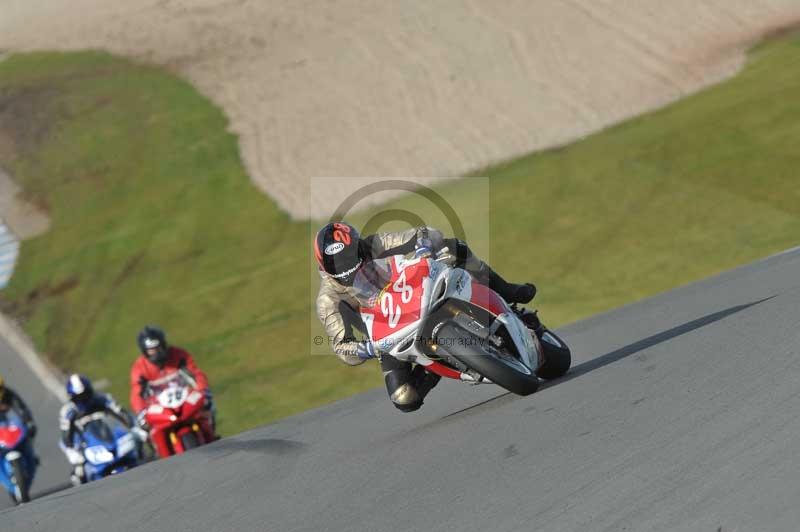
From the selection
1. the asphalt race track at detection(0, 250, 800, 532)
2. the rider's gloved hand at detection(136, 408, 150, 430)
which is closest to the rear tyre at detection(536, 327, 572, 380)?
the asphalt race track at detection(0, 250, 800, 532)

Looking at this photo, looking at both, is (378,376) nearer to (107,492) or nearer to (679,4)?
(107,492)

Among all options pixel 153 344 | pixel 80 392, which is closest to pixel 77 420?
pixel 80 392

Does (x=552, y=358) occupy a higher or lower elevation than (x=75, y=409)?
higher

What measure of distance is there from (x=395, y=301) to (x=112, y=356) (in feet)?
39.9

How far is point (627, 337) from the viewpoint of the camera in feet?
30.8

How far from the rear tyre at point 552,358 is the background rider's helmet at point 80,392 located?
568 cm

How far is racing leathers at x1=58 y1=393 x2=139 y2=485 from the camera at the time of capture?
35.8 ft

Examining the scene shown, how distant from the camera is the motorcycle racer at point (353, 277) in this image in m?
6.86

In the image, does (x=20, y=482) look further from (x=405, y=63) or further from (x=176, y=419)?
(x=405, y=63)

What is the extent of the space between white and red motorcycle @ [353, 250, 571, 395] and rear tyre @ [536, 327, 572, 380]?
1.26 ft

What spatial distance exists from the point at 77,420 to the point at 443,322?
609cm

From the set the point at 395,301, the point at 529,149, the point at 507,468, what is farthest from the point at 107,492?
the point at 529,149

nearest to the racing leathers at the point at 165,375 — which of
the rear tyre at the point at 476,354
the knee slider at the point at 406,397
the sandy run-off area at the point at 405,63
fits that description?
the knee slider at the point at 406,397

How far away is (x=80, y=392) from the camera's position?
11.2m
